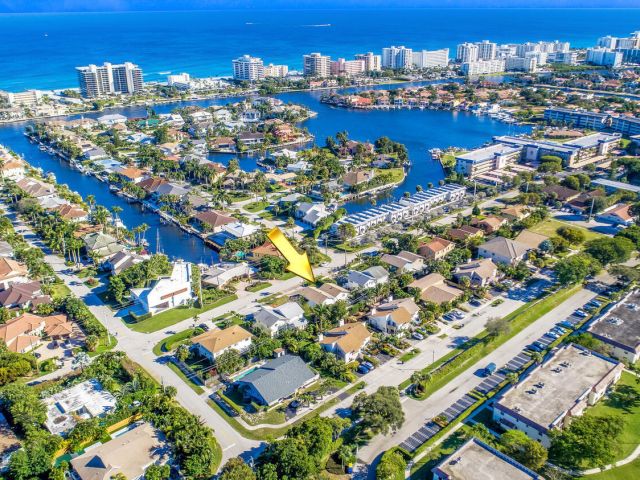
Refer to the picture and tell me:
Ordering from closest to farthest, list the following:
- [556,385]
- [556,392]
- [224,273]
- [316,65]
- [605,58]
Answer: [556,392], [556,385], [224,273], [316,65], [605,58]

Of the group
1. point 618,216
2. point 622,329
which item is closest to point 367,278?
point 622,329

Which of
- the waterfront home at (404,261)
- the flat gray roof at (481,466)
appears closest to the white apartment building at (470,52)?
the waterfront home at (404,261)

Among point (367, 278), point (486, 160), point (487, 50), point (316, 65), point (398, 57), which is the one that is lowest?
point (367, 278)

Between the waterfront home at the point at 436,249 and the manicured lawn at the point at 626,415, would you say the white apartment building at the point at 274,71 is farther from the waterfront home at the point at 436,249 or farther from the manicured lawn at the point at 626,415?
the manicured lawn at the point at 626,415

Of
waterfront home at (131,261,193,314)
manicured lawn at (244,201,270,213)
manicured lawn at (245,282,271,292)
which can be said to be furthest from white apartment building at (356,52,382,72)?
waterfront home at (131,261,193,314)

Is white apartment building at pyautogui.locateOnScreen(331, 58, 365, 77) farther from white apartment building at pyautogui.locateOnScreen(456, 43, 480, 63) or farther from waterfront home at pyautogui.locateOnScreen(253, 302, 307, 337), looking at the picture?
waterfront home at pyautogui.locateOnScreen(253, 302, 307, 337)

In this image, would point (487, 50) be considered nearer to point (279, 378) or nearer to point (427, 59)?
point (427, 59)

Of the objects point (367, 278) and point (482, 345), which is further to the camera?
point (367, 278)
